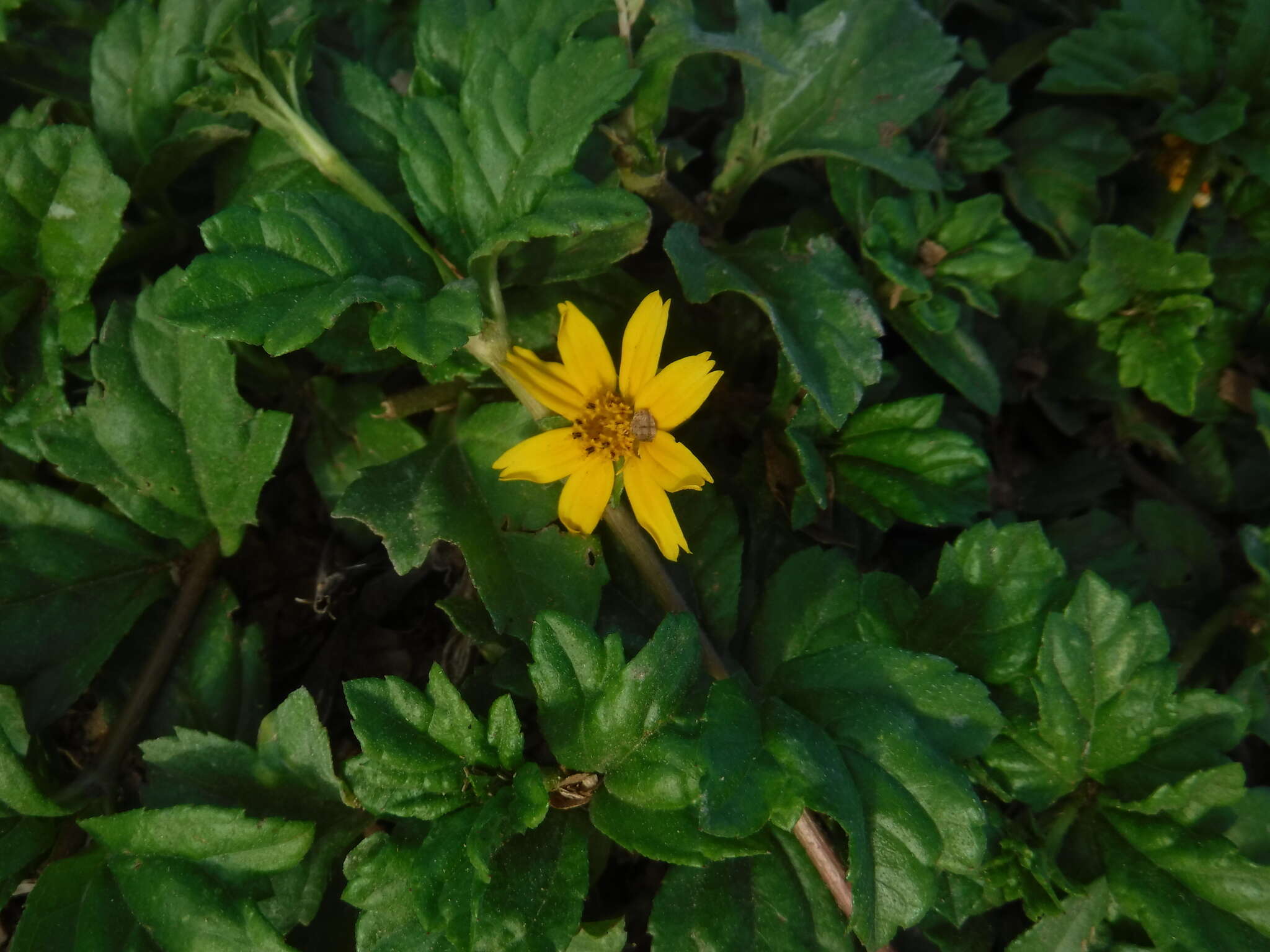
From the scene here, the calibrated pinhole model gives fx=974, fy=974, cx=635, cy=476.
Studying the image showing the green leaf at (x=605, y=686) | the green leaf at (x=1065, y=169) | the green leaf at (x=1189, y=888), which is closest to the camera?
the green leaf at (x=605, y=686)

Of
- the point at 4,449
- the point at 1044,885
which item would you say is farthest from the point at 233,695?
the point at 1044,885

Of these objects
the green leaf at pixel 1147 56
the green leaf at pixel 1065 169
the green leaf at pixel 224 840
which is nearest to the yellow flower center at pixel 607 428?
the green leaf at pixel 224 840

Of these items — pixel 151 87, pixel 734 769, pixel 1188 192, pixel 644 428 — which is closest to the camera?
pixel 734 769

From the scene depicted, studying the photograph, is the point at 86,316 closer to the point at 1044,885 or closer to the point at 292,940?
the point at 292,940

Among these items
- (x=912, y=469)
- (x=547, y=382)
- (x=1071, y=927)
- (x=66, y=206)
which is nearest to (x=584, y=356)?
(x=547, y=382)

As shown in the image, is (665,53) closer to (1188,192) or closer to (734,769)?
(734,769)

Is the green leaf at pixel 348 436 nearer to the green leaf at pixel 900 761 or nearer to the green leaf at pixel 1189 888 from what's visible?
the green leaf at pixel 900 761
